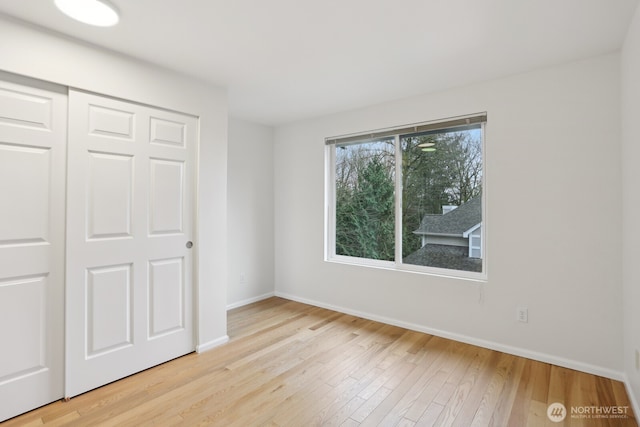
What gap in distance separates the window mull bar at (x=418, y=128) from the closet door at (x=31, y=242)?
2.61m

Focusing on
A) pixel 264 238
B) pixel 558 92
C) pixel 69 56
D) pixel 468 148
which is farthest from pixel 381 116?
pixel 69 56

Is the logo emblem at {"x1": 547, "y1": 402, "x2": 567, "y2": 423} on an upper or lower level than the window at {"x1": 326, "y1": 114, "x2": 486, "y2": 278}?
lower

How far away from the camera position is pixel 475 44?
216 centimetres

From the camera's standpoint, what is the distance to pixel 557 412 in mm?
1903

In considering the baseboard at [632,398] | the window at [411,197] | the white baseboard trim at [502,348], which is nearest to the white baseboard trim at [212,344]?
the white baseboard trim at [502,348]

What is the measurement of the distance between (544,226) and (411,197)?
120cm

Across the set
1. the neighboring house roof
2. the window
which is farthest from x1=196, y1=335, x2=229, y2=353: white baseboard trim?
the neighboring house roof

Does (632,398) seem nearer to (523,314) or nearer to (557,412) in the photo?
(557,412)

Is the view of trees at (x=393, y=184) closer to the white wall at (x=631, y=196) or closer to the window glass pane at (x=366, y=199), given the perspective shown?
the window glass pane at (x=366, y=199)

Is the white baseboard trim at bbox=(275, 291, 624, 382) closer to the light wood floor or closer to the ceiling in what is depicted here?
the light wood floor

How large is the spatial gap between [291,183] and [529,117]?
2.69m

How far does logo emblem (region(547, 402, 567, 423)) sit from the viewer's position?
1845 millimetres

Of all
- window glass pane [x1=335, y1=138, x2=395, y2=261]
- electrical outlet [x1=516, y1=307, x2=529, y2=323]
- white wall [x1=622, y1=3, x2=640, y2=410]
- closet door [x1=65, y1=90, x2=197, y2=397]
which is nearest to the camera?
white wall [x1=622, y1=3, x2=640, y2=410]

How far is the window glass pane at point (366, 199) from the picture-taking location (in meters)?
3.55
